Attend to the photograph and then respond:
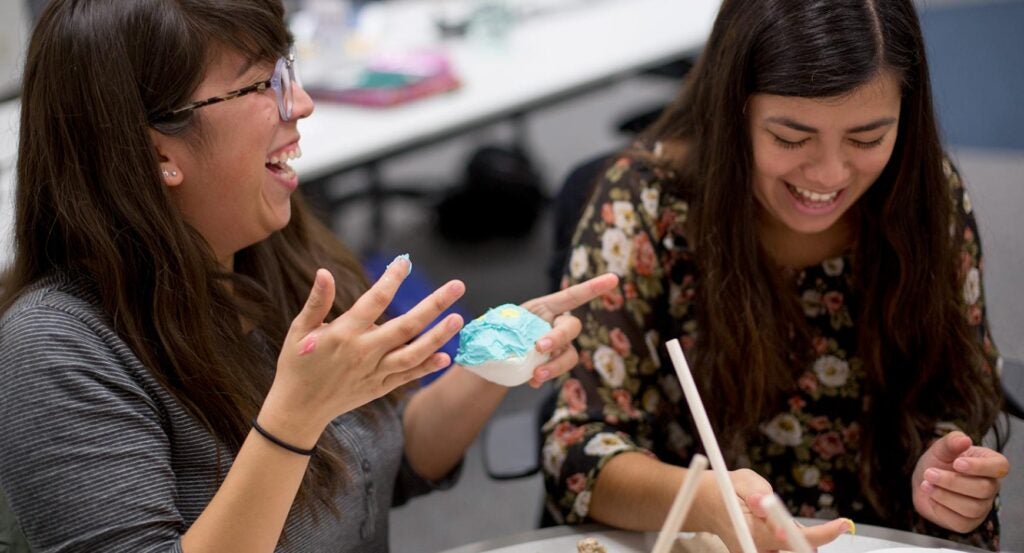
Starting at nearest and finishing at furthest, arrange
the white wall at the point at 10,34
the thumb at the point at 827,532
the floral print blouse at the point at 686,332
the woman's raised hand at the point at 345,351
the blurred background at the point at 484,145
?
the woman's raised hand at the point at 345,351 → the thumb at the point at 827,532 → the floral print blouse at the point at 686,332 → the blurred background at the point at 484,145 → the white wall at the point at 10,34

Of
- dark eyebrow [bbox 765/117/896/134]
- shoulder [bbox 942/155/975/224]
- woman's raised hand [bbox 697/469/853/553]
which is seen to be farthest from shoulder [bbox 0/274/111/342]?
shoulder [bbox 942/155/975/224]

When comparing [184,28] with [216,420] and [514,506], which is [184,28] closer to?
[216,420]

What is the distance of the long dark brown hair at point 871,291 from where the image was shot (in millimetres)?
1477

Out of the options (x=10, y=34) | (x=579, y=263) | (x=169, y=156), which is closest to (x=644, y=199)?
(x=579, y=263)

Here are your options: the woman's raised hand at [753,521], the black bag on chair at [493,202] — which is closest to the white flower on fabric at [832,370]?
the woman's raised hand at [753,521]

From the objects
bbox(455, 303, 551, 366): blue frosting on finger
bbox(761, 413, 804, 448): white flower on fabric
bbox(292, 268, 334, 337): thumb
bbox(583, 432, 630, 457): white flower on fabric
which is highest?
bbox(292, 268, 334, 337): thumb

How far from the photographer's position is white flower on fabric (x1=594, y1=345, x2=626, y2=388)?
60.4 inches

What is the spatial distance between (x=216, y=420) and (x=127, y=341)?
0.44 ft

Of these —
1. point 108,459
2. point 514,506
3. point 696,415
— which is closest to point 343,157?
point 514,506

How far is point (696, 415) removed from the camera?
3.11 feet

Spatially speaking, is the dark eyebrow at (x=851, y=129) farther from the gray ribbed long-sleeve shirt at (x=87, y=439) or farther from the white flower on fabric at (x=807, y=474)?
the gray ribbed long-sleeve shirt at (x=87, y=439)

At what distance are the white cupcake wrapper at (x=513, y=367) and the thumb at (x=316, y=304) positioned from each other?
0.26 metres

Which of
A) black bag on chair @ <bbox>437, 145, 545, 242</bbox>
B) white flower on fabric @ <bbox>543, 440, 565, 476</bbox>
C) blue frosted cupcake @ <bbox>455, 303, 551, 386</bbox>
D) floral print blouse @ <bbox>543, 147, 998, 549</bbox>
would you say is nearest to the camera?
blue frosted cupcake @ <bbox>455, 303, 551, 386</bbox>

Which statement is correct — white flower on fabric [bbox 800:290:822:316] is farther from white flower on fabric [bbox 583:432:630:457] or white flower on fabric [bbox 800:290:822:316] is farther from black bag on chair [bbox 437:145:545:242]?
black bag on chair [bbox 437:145:545:242]
